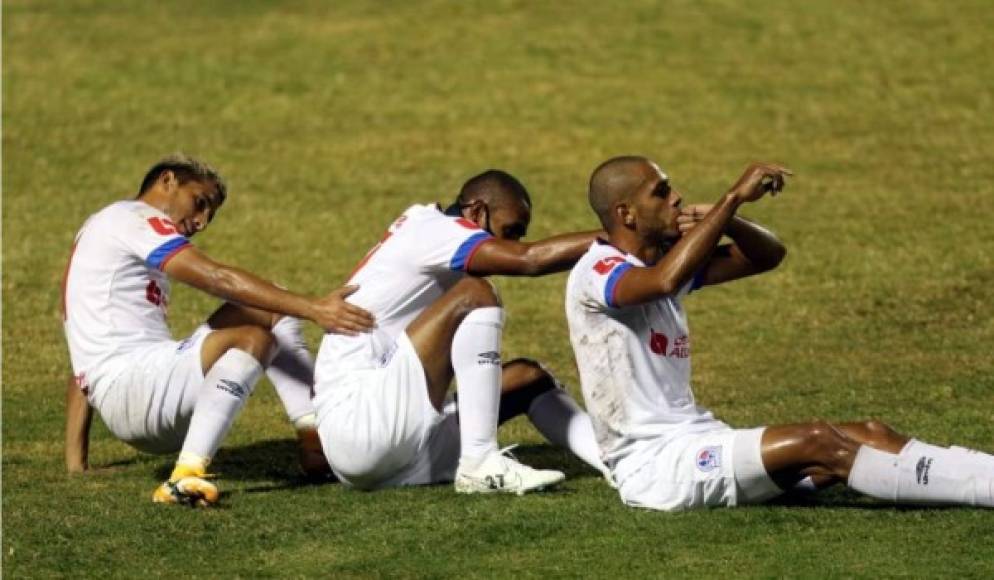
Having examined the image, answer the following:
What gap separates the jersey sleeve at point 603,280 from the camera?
31.0 feet

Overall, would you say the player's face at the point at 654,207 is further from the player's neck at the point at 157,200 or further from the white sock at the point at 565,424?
the player's neck at the point at 157,200

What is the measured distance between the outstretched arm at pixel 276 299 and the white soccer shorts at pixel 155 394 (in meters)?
0.60

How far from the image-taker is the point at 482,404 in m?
10.3

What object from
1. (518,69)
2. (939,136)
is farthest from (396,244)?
(518,69)

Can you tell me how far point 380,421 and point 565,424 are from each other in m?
1.11

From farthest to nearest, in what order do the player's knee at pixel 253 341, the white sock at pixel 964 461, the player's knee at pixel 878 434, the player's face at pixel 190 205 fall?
the player's face at pixel 190 205
the player's knee at pixel 253 341
the player's knee at pixel 878 434
the white sock at pixel 964 461

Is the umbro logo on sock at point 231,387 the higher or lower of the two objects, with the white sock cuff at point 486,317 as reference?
lower

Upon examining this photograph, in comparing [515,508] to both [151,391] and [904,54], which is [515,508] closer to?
[151,391]

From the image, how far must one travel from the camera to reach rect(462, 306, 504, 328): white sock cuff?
10.2 metres

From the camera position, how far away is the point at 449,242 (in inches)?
415

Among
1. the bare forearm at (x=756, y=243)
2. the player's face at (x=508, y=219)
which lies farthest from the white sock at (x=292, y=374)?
the bare forearm at (x=756, y=243)

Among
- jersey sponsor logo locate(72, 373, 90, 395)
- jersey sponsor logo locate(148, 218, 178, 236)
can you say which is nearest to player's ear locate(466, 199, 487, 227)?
jersey sponsor logo locate(148, 218, 178, 236)

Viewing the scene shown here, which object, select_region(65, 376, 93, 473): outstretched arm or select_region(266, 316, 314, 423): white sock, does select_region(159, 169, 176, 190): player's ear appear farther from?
select_region(65, 376, 93, 473): outstretched arm

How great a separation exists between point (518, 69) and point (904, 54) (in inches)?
199
